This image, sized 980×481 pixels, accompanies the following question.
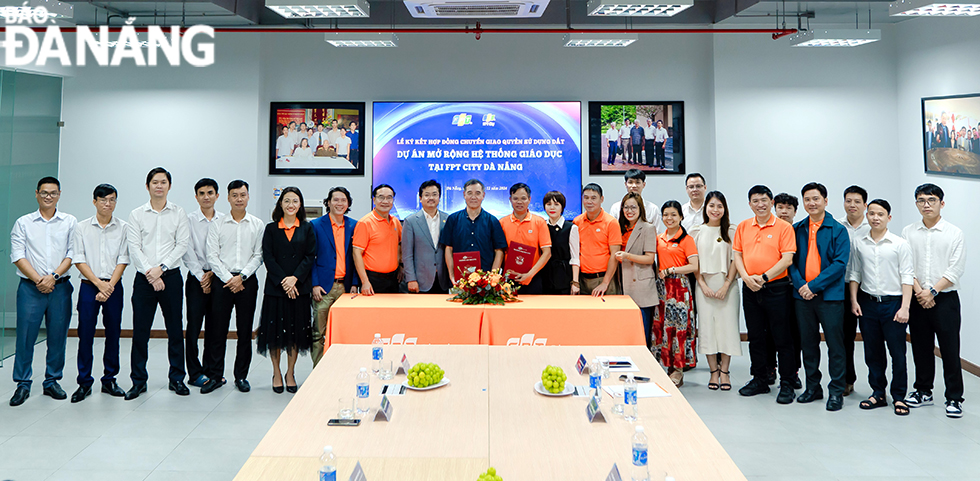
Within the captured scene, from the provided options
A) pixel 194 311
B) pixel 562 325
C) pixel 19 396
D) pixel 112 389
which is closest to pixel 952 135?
pixel 562 325

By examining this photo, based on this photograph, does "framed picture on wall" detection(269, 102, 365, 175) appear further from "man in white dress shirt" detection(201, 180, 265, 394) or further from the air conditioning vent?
the air conditioning vent

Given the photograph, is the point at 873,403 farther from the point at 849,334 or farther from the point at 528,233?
the point at 528,233

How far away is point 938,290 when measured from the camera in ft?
15.9

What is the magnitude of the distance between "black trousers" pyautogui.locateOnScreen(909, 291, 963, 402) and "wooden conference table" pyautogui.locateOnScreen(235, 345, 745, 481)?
9.67 feet

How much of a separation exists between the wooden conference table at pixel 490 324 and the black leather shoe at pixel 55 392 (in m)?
2.25

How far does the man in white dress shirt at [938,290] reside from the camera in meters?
4.85

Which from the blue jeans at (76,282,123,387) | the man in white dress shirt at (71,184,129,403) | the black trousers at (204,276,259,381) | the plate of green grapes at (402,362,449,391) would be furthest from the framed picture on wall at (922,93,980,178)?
the blue jeans at (76,282,123,387)

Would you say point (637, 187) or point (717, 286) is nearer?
point (717, 286)

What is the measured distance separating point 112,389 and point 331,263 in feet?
6.60

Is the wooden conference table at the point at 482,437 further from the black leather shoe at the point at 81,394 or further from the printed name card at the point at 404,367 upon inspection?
the black leather shoe at the point at 81,394

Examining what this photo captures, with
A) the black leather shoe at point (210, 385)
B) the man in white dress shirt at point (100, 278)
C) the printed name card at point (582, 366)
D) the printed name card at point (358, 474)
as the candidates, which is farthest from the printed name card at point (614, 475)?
the man in white dress shirt at point (100, 278)

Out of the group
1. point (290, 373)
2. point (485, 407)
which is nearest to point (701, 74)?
point (290, 373)

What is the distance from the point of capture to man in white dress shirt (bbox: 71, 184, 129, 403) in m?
5.23

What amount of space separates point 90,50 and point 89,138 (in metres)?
1.01
